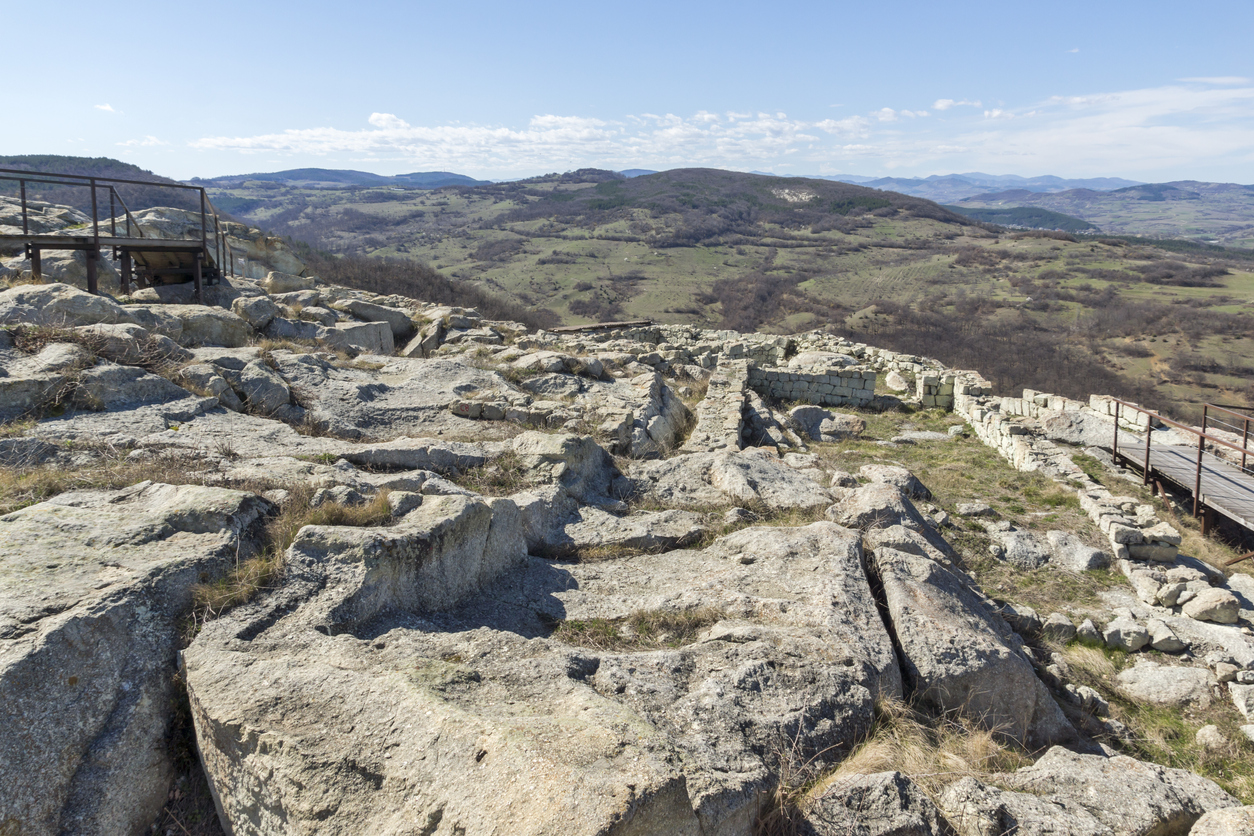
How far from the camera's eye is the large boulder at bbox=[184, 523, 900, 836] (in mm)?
2721

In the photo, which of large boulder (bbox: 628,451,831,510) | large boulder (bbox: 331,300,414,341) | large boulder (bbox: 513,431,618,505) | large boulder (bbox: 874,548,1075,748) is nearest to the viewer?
large boulder (bbox: 874,548,1075,748)

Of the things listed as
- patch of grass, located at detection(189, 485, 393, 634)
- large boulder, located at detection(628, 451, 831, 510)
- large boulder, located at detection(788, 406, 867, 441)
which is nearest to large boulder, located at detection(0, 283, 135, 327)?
patch of grass, located at detection(189, 485, 393, 634)

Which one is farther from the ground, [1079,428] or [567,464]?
[567,464]

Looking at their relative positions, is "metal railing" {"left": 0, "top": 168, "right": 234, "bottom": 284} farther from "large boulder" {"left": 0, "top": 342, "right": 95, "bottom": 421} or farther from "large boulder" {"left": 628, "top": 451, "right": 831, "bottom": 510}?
"large boulder" {"left": 628, "top": 451, "right": 831, "bottom": 510}

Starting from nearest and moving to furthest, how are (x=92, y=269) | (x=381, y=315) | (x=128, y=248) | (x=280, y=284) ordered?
1. (x=92, y=269)
2. (x=128, y=248)
3. (x=381, y=315)
4. (x=280, y=284)

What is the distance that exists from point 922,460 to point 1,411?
535 inches

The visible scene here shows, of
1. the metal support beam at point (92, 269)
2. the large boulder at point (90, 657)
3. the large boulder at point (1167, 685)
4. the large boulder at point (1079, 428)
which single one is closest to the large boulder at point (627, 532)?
the large boulder at point (90, 657)

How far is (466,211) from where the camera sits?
137 m

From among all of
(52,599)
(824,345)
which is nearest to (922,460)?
(824,345)

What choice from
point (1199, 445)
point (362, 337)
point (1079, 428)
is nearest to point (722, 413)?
point (1199, 445)

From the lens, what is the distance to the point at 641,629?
471 centimetres

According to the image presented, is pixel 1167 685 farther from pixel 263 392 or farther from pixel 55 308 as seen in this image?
pixel 55 308

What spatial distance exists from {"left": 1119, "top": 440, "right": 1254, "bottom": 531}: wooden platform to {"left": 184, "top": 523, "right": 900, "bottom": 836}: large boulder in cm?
782

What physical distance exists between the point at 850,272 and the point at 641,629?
85.5 meters
